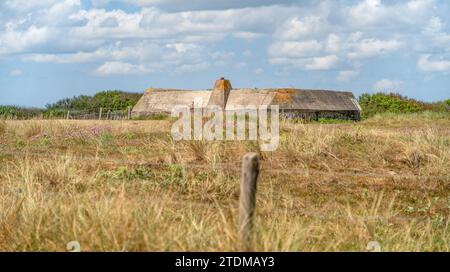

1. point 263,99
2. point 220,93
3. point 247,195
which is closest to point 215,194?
point 247,195

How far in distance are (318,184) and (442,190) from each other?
189 cm

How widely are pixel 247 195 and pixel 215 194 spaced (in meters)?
4.48

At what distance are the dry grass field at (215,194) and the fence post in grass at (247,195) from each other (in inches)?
4.0

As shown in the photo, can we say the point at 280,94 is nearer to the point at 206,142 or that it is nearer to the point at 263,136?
the point at 263,136

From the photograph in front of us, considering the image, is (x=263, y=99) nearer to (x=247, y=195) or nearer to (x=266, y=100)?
→ (x=266, y=100)

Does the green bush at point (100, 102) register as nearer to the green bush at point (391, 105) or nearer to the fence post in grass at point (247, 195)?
the green bush at point (391, 105)

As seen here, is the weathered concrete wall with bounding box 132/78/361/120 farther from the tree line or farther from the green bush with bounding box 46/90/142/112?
the green bush with bounding box 46/90/142/112

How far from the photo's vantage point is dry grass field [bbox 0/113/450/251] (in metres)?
6.23

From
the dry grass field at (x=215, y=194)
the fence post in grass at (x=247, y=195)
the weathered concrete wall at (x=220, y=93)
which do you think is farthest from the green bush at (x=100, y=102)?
the fence post in grass at (x=247, y=195)

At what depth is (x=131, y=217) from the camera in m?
6.20

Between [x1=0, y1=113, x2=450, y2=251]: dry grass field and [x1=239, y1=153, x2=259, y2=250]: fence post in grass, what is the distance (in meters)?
0.10

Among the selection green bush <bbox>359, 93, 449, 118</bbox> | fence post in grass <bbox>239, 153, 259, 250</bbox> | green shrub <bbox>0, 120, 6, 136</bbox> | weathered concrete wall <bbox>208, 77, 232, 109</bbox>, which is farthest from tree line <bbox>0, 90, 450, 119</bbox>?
fence post in grass <bbox>239, 153, 259, 250</bbox>
